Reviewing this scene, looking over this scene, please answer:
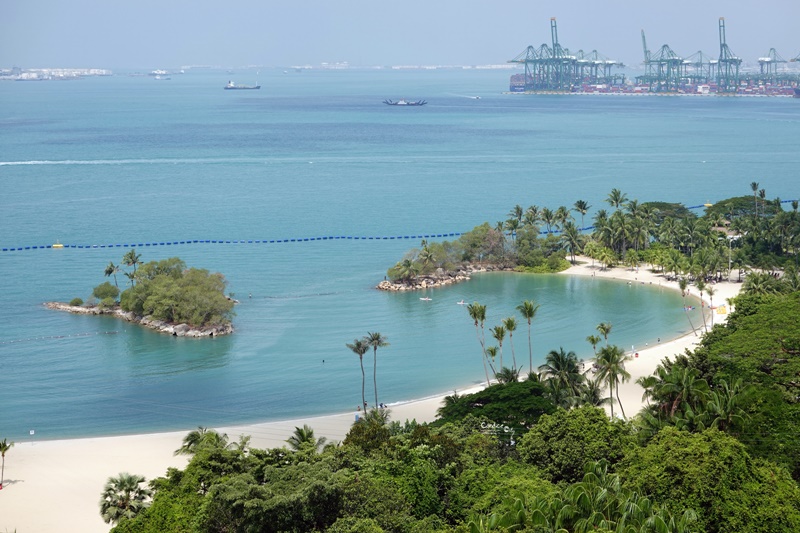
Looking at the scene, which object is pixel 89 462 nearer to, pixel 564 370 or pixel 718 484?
pixel 564 370

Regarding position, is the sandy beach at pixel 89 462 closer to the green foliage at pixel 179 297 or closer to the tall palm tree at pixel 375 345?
the tall palm tree at pixel 375 345

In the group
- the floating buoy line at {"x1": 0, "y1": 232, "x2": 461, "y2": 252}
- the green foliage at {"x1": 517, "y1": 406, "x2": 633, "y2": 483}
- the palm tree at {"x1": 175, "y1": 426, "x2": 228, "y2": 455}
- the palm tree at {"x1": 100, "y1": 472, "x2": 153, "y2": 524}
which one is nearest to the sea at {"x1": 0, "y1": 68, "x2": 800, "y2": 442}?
the floating buoy line at {"x1": 0, "y1": 232, "x2": 461, "y2": 252}

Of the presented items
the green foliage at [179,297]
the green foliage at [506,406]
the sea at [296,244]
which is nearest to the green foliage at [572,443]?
the green foliage at [506,406]

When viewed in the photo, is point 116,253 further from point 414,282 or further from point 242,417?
point 242,417

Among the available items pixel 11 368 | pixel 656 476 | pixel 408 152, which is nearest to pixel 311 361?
pixel 11 368

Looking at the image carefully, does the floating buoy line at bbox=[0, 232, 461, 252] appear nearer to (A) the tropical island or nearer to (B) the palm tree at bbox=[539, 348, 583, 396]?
(A) the tropical island
